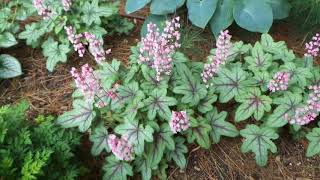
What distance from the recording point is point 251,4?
9.71ft

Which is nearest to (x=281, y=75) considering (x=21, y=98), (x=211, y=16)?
(x=211, y=16)

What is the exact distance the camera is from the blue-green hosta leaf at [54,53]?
292cm

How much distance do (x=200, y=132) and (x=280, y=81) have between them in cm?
52

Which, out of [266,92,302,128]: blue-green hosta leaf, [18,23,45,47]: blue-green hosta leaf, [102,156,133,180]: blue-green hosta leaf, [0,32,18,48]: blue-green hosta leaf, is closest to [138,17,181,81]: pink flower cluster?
[102,156,133,180]: blue-green hosta leaf

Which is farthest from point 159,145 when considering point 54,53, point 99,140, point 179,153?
point 54,53

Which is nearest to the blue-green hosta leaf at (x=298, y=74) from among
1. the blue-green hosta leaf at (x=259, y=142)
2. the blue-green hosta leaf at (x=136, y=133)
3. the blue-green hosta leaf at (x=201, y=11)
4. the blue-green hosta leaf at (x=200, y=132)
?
the blue-green hosta leaf at (x=259, y=142)

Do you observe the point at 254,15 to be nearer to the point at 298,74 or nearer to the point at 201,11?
the point at 201,11

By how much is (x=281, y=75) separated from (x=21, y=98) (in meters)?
1.70

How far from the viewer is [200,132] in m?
2.39

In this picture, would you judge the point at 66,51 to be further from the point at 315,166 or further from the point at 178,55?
the point at 315,166

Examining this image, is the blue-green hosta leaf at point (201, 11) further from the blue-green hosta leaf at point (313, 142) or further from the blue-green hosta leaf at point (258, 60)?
the blue-green hosta leaf at point (313, 142)

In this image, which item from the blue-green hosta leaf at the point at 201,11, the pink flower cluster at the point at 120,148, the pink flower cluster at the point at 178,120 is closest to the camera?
the pink flower cluster at the point at 120,148

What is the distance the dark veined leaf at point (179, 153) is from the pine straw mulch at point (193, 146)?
96 mm

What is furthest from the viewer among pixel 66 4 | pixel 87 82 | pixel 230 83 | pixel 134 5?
pixel 134 5
